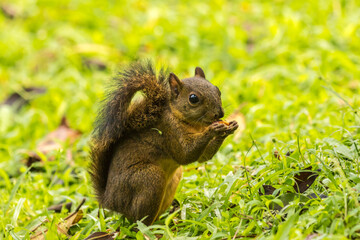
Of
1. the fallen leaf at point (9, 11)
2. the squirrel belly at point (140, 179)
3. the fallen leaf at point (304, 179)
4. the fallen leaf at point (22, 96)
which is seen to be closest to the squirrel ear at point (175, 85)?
the squirrel belly at point (140, 179)

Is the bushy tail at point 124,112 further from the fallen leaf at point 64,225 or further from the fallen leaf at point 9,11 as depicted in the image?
the fallen leaf at point 9,11

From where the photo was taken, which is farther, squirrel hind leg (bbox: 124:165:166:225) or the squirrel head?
the squirrel head

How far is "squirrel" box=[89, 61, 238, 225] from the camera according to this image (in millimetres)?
3312

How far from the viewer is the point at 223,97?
489 cm

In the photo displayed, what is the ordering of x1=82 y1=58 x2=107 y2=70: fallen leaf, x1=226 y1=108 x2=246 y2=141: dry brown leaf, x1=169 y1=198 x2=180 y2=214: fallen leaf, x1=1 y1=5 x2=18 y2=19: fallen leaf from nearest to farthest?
x1=169 y1=198 x2=180 y2=214: fallen leaf < x1=226 y1=108 x2=246 y2=141: dry brown leaf < x1=82 y1=58 x2=107 y2=70: fallen leaf < x1=1 y1=5 x2=18 y2=19: fallen leaf

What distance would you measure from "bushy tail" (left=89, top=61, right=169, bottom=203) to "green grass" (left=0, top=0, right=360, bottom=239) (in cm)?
39

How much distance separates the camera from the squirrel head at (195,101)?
11.2ft

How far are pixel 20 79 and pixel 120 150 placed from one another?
4.28 m

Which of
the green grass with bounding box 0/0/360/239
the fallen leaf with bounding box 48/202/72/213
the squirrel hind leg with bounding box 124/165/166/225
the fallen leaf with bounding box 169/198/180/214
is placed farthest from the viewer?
the fallen leaf with bounding box 48/202/72/213

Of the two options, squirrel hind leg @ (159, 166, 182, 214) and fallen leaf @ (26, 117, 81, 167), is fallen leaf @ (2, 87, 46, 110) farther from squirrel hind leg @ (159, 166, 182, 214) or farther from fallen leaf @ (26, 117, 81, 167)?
squirrel hind leg @ (159, 166, 182, 214)

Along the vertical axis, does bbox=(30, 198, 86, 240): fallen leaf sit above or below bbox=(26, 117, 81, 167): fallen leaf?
below

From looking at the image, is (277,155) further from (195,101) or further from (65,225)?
(65,225)

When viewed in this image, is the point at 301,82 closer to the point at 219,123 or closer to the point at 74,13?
the point at 219,123

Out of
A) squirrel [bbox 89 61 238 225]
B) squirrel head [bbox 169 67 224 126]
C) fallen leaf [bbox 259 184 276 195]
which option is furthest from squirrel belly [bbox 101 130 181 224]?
fallen leaf [bbox 259 184 276 195]
